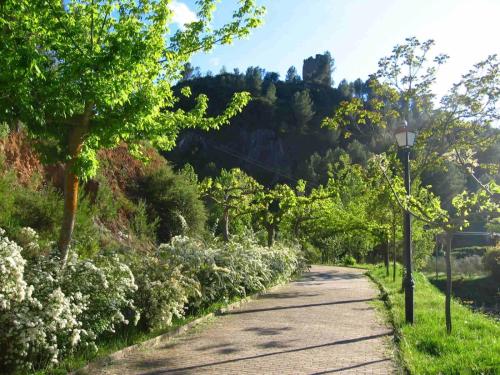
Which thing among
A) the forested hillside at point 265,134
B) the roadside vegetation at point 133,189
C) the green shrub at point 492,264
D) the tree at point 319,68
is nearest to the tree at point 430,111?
the roadside vegetation at point 133,189

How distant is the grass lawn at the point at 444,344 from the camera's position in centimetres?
627

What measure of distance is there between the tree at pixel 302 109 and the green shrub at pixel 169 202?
9459cm

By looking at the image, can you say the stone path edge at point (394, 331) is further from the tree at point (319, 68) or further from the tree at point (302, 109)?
the tree at point (319, 68)

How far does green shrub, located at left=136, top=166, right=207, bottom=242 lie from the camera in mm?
15484

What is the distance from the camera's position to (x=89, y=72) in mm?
6016

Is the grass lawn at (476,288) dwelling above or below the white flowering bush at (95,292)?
below

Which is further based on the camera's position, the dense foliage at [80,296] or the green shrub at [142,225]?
the green shrub at [142,225]

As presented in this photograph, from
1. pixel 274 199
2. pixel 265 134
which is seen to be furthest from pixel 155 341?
pixel 265 134

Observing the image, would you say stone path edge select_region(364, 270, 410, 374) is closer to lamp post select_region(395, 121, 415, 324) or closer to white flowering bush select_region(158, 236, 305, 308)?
lamp post select_region(395, 121, 415, 324)

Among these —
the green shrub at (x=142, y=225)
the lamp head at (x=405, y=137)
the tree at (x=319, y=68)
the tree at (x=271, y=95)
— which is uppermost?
the tree at (x=319, y=68)

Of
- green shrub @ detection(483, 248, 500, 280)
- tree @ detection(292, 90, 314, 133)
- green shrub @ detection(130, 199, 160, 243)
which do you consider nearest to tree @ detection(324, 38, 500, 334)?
green shrub @ detection(130, 199, 160, 243)

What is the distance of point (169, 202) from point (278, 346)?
347 inches

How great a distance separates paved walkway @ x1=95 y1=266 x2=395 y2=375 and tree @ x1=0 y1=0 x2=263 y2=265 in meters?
2.14

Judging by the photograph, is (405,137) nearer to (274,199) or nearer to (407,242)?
(407,242)
